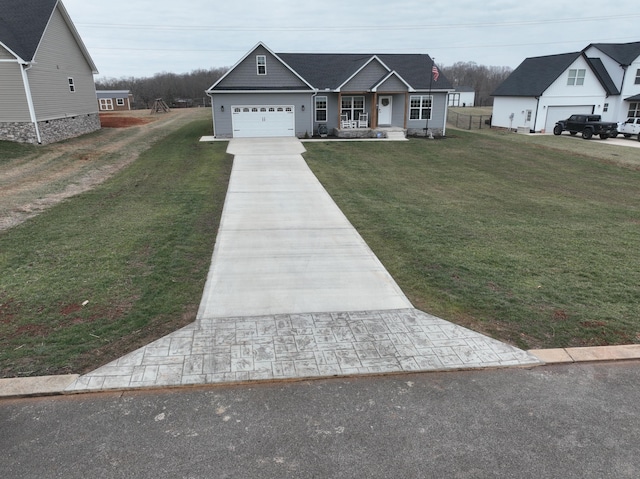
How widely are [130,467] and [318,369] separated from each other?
1.98m

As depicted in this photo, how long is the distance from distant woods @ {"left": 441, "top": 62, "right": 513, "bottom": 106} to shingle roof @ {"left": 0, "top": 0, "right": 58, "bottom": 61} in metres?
80.4

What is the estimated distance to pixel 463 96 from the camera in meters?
80.2

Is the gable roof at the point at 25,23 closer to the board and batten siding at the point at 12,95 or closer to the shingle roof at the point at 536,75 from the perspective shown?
the board and batten siding at the point at 12,95

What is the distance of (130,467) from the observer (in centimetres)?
352

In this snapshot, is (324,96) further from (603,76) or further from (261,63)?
(603,76)

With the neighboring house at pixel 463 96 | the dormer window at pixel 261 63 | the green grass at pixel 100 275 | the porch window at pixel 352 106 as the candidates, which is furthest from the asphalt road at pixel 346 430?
the neighboring house at pixel 463 96

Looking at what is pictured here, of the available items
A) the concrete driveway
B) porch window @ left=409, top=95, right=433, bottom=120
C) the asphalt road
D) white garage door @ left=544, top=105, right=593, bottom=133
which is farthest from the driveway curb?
white garage door @ left=544, top=105, right=593, bottom=133

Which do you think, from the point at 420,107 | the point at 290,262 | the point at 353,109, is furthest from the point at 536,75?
the point at 290,262

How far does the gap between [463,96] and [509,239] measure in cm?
7819

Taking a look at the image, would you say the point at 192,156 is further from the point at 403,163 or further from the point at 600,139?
the point at 600,139

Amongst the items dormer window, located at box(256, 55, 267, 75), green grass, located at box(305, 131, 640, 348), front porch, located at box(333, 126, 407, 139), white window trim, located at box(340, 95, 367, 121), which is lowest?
green grass, located at box(305, 131, 640, 348)

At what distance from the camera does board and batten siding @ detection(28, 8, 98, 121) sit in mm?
23734

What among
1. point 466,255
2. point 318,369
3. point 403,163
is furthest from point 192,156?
point 318,369

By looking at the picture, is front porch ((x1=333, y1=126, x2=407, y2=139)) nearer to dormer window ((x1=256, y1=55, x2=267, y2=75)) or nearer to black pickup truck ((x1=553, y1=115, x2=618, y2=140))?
dormer window ((x1=256, y1=55, x2=267, y2=75))
